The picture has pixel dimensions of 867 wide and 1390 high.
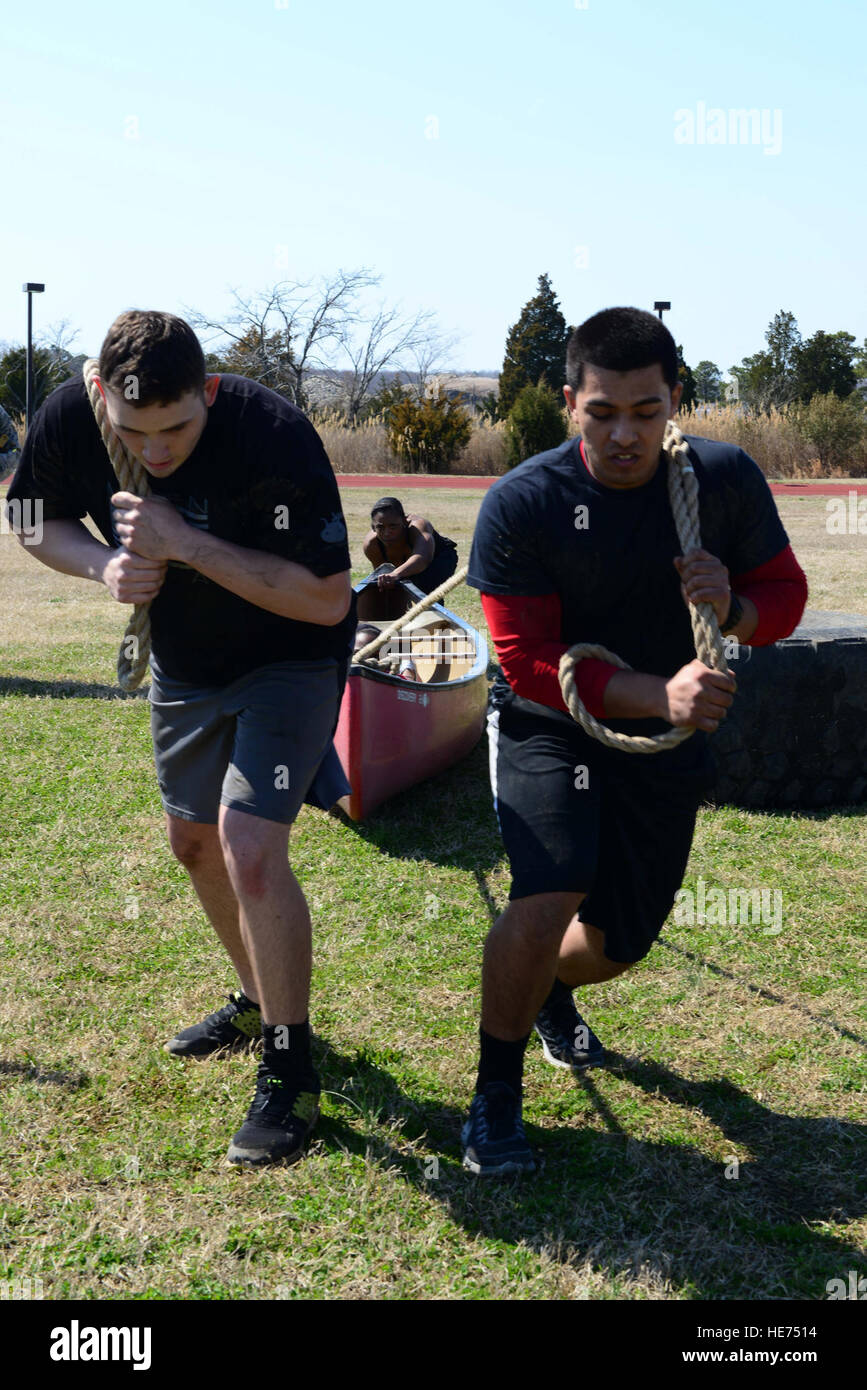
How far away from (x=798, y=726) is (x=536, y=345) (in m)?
44.4

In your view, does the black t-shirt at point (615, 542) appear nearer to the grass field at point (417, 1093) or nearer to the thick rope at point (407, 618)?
the grass field at point (417, 1093)

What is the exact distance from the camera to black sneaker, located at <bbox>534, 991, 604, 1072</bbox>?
3.73 meters

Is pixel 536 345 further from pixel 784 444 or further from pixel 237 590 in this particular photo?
pixel 237 590

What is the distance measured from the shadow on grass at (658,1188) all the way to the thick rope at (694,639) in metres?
1.11

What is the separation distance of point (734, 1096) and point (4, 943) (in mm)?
2658

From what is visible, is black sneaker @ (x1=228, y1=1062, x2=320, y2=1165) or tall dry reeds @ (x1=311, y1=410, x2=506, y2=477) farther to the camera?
tall dry reeds @ (x1=311, y1=410, x2=506, y2=477)

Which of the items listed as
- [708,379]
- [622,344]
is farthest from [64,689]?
[708,379]

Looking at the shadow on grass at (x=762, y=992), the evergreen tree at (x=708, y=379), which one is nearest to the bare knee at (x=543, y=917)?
the shadow on grass at (x=762, y=992)

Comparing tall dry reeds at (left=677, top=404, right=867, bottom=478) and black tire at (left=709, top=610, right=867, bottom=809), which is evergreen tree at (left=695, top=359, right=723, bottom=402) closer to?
tall dry reeds at (left=677, top=404, right=867, bottom=478)

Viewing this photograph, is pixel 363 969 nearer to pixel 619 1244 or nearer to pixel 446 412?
pixel 619 1244

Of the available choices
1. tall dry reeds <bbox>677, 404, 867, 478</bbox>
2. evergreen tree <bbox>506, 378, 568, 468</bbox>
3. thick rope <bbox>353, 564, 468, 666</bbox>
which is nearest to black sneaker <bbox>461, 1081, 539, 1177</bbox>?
thick rope <bbox>353, 564, 468, 666</bbox>

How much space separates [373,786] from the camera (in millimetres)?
6055

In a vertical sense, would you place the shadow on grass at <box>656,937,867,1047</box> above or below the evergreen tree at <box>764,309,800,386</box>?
below
